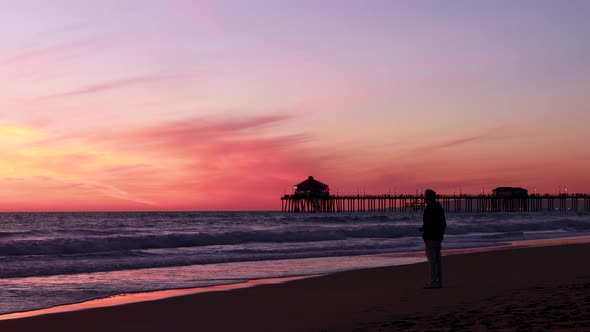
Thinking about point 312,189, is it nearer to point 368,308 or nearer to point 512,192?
point 512,192

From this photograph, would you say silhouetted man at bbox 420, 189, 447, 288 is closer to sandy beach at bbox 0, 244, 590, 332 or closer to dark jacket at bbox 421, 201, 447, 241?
dark jacket at bbox 421, 201, 447, 241

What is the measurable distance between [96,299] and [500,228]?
4971 centimetres

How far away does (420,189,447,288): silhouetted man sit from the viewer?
12625mm

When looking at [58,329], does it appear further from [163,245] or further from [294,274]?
[163,245]

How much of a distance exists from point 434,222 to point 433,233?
21 centimetres

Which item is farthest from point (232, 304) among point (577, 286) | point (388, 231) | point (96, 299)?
point (388, 231)

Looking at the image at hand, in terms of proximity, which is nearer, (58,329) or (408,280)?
(58,329)

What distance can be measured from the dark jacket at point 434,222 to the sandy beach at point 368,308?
3.30 ft

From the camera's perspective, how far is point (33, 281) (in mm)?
15938

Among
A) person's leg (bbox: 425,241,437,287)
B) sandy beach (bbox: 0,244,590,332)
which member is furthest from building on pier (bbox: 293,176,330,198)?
person's leg (bbox: 425,241,437,287)

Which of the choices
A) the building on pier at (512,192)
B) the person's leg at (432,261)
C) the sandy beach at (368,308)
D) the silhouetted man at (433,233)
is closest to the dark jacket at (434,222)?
the silhouetted man at (433,233)

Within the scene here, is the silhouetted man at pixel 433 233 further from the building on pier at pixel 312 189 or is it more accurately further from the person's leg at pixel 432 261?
the building on pier at pixel 312 189

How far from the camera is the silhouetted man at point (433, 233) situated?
12625 millimetres

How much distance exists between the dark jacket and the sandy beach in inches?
Result: 39.6
